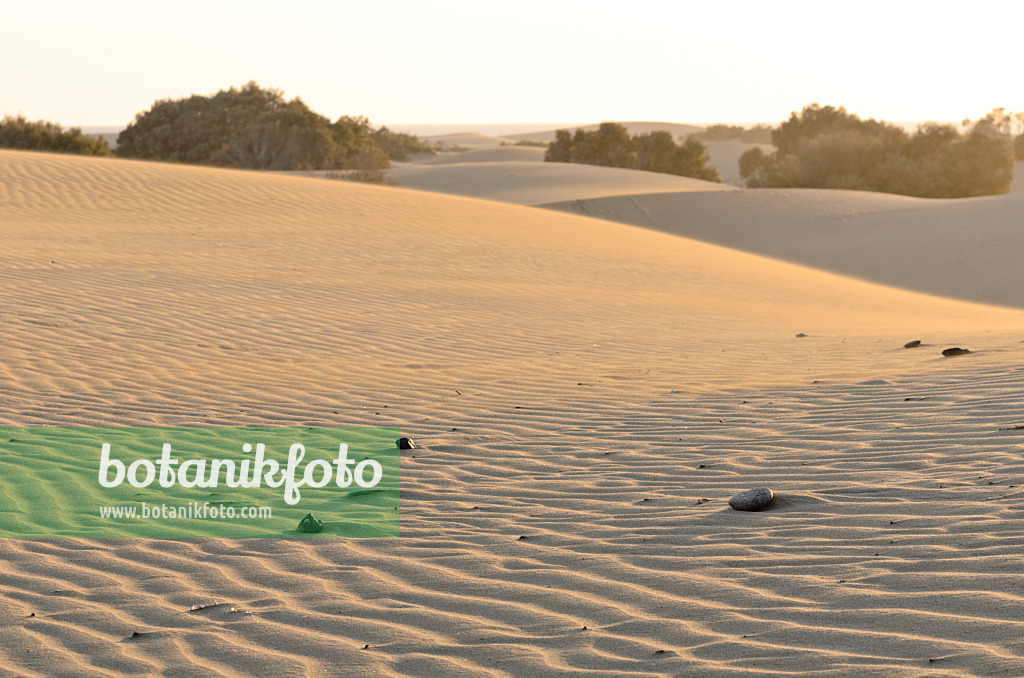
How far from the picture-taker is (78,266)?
1323cm

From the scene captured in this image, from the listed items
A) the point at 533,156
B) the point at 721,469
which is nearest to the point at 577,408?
the point at 721,469

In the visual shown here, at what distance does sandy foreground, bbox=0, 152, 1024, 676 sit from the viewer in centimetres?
330

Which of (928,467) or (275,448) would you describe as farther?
(275,448)

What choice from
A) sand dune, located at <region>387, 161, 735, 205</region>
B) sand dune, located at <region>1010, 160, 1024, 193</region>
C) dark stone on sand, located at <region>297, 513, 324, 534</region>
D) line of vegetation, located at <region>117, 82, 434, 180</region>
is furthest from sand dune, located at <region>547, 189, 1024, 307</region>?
dark stone on sand, located at <region>297, 513, 324, 534</region>

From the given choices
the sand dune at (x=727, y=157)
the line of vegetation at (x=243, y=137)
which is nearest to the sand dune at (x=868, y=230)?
the line of vegetation at (x=243, y=137)

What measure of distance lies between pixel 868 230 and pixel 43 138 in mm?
27851

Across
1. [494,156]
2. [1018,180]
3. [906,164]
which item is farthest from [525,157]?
[906,164]

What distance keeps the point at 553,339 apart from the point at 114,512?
603 centimetres

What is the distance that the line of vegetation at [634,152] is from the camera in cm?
4678

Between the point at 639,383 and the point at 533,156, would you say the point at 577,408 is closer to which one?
the point at 639,383

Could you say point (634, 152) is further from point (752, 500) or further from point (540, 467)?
point (752, 500)

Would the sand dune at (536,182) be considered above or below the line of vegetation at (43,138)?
below

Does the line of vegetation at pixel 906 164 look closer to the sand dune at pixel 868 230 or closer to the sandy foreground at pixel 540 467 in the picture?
the sand dune at pixel 868 230

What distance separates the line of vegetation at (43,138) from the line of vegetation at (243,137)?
345 centimetres
